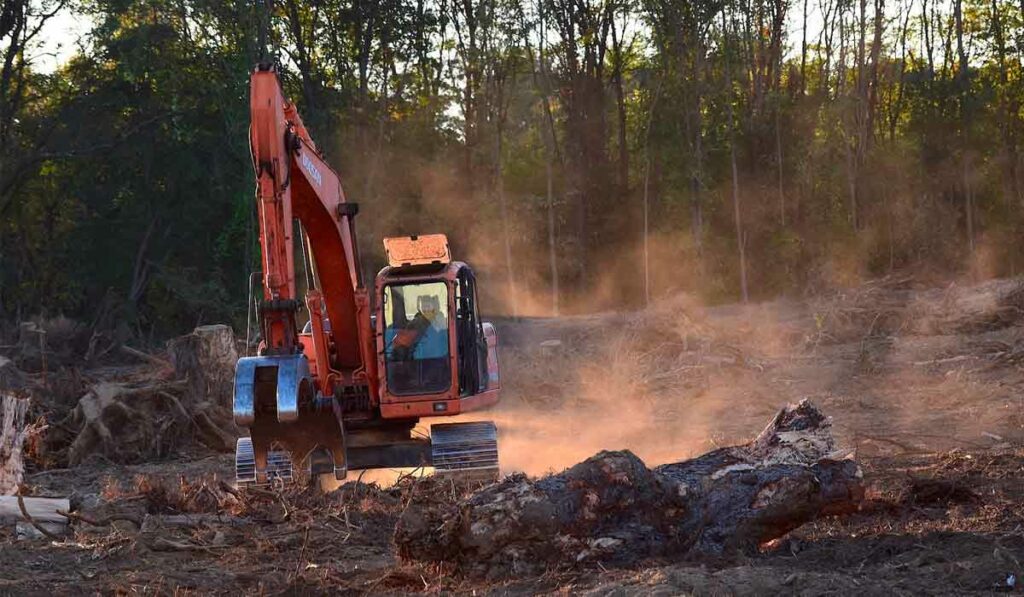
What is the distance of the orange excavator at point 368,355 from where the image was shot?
11.3 m

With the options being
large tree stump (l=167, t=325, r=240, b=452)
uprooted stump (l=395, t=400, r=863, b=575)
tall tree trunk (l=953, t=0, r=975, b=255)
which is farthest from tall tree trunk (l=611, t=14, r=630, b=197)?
uprooted stump (l=395, t=400, r=863, b=575)

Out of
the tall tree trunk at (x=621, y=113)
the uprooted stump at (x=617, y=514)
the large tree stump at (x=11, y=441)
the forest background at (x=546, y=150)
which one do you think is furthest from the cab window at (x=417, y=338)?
the tall tree trunk at (x=621, y=113)

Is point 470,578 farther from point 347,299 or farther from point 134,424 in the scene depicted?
point 134,424

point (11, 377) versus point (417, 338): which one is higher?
point (417, 338)

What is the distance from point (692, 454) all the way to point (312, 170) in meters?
5.56

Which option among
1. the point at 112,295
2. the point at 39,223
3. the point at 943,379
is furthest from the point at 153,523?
the point at 39,223

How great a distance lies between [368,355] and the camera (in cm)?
1248

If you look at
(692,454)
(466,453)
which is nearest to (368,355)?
(466,453)

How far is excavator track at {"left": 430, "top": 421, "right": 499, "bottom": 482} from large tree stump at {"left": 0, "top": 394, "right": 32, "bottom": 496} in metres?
3.74

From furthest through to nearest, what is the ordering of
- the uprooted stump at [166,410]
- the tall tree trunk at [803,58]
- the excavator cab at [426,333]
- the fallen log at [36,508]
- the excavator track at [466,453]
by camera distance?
1. the tall tree trunk at [803,58]
2. the uprooted stump at [166,410]
3. the excavator cab at [426,333]
4. the excavator track at [466,453]
5. the fallen log at [36,508]

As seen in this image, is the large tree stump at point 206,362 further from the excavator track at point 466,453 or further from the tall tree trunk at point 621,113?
the tall tree trunk at point 621,113

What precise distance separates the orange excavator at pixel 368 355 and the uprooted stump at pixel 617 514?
3.44 metres

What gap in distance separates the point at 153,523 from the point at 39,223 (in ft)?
96.5

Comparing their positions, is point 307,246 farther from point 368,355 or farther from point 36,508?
point 36,508
